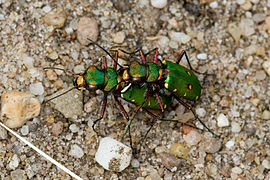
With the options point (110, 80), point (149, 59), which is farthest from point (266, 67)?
point (110, 80)

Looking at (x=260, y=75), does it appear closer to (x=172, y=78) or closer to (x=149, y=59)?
(x=172, y=78)

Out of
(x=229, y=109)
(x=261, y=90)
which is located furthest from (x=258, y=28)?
(x=229, y=109)

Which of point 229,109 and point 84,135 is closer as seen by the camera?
point 84,135

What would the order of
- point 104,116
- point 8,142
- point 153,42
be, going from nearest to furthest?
1. point 8,142
2. point 104,116
3. point 153,42

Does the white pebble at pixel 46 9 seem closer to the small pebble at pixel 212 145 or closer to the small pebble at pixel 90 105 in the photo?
the small pebble at pixel 90 105

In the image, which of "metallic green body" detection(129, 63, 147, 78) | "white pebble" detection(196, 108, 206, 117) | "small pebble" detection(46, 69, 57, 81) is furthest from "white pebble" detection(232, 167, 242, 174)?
"small pebble" detection(46, 69, 57, 81)

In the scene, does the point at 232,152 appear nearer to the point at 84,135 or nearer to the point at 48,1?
the point at 84,135
